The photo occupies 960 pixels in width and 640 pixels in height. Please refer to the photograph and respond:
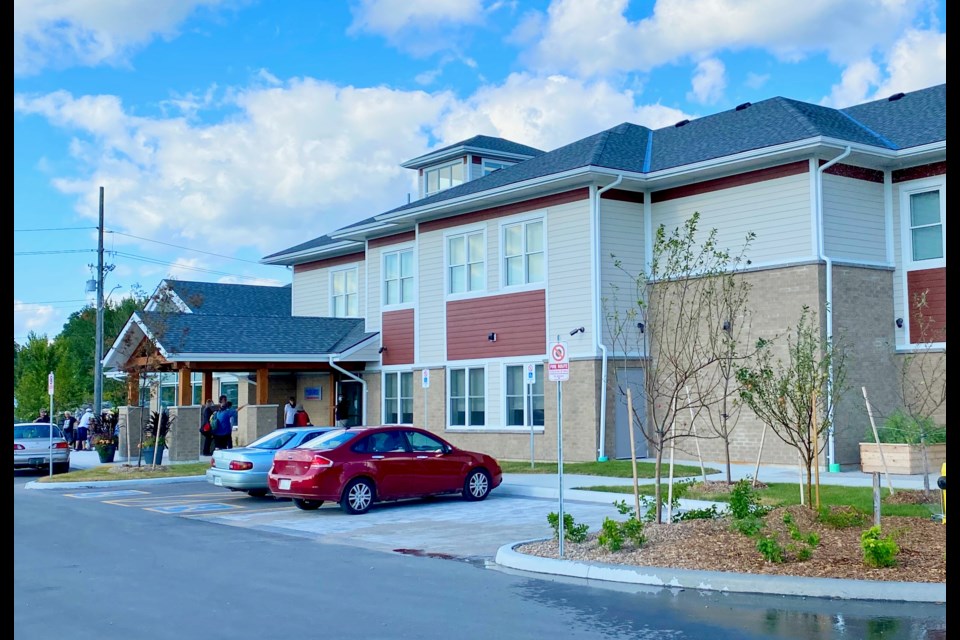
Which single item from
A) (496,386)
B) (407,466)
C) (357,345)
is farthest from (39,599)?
(357,345)

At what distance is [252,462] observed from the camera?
19656 millimetres

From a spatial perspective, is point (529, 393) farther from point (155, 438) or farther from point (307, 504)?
point (155, 438)

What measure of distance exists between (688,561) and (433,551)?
3.59 m

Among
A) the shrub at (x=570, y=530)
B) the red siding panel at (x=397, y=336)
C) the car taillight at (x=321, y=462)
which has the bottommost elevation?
the shrub at (x=570, y=530)

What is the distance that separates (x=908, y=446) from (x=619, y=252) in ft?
27.6

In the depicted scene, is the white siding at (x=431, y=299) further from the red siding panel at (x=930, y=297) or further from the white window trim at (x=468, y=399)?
the red siding panel at (x=930, y=297)

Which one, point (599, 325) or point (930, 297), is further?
point (599, 325)

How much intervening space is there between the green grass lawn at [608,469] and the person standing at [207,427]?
9536 millimetres

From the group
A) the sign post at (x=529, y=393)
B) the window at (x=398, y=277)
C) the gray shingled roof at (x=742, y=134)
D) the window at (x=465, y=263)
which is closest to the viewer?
the gray shingled roof at (x=742, y=134)

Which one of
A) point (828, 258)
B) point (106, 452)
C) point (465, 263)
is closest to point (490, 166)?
point (465, 263)

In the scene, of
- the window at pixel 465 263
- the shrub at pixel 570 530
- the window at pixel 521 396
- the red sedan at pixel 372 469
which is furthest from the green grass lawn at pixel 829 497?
the window at pixel 465 263

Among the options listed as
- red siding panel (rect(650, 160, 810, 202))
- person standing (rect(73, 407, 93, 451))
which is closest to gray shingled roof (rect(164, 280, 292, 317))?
person standing (rect(73, 407, 93, 451))

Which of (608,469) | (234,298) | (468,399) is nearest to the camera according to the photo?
(608,469)

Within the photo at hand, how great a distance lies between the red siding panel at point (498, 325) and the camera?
26922mm
